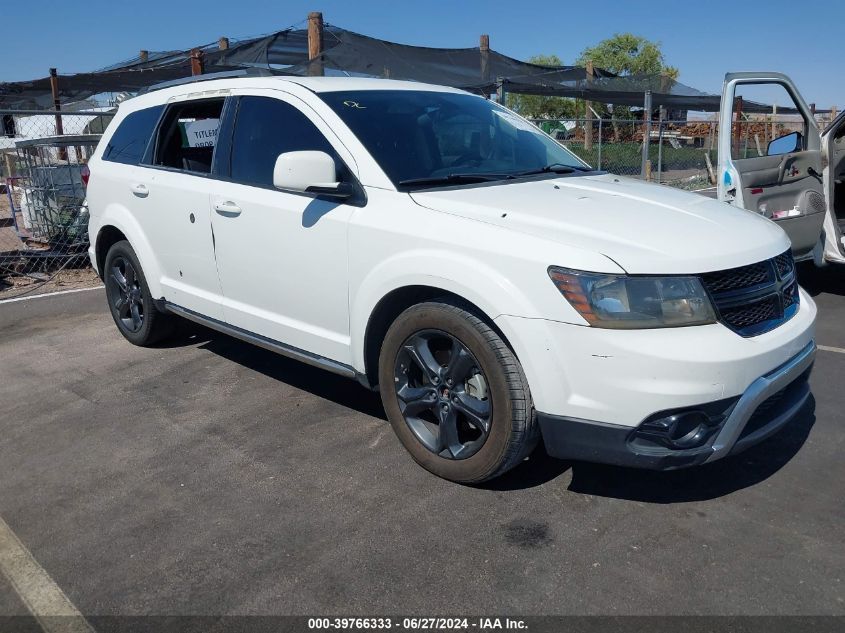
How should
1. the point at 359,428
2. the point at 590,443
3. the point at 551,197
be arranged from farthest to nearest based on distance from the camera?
the point at 359,428 < the point at 551,197 < the point at 590,443

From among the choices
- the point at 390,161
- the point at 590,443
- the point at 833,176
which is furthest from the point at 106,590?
the point at 833,176

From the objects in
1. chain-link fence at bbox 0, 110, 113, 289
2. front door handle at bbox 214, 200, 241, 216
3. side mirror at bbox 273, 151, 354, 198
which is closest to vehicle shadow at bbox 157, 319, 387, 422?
front door handle at bbox 214, 200, 241, 216

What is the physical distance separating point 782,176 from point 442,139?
139 inches

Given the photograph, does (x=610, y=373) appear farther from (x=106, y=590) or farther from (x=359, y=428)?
(x=106, y=590)

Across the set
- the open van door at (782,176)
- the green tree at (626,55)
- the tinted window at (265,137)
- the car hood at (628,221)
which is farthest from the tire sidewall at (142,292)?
the green tree at (626,55)

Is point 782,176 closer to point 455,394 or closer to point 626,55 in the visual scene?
point 455,394

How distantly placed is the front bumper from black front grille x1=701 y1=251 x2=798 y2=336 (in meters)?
0.22

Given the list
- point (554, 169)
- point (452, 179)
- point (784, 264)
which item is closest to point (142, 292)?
point (452, 179)

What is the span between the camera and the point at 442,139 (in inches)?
163

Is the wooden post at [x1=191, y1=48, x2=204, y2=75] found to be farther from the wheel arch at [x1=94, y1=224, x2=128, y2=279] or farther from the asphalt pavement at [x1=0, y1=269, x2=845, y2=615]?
the asphalt pavement at [x1=0, y1=269, x2=845, y2=615]

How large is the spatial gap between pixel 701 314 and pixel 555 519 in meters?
1.03

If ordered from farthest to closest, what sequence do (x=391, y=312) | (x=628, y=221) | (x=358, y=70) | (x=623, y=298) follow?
1. (x=358, y=70)
2. (x=391, y=312)
3. (x=628, y=221)
4. (x=623, y=298)

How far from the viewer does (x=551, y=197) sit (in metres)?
3.50

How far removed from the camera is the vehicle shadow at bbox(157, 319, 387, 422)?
4.59 m
